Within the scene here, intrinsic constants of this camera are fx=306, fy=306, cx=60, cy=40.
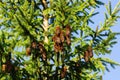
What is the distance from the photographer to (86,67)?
1009cm

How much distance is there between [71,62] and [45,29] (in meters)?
2.56

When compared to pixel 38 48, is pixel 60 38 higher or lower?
higher

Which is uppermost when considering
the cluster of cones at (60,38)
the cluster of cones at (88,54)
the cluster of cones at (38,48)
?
the cluster of cones at (60,38)

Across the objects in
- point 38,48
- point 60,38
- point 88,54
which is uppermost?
point 60,38

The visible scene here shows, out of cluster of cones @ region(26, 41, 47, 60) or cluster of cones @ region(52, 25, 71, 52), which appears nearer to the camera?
cluster of cones @ region(52, 25, 71, 52)

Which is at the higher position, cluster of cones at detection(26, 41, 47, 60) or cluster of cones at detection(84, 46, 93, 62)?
cluster of cones at detection(26, 41, 47, 60)

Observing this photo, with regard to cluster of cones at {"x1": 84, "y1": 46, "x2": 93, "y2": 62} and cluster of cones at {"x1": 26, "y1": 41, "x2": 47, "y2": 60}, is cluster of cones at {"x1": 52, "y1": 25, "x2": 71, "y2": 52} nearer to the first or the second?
cluster of cones at {"x1": 26, "y1": 41, "x2": 47, "y2": 60}

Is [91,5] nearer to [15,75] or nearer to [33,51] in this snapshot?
[33,51]

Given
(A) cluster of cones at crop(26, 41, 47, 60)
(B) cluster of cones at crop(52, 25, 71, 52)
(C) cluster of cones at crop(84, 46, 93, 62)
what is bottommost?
(C) cluster of cones at crop(84, 46, 93, 62)

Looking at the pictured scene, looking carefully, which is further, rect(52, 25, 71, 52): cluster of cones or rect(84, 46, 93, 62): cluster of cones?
rect(84, 46, 93, 62): cluster of cones

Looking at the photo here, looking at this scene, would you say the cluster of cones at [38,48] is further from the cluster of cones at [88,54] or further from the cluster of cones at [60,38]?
the cluster of cones at [88,54]

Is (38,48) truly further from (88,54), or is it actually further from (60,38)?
(88,54)

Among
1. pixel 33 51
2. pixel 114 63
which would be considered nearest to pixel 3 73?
pixel 33 51

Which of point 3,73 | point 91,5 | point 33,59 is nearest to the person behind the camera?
point 3,73
